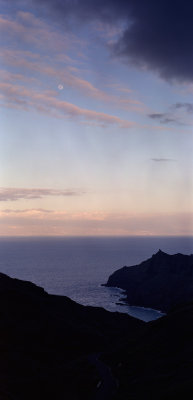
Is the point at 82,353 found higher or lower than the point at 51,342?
lower

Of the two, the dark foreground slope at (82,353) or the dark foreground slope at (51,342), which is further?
the dark foreground slope at (51,342)

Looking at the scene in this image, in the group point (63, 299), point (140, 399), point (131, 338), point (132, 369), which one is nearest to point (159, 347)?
point (132, 369)

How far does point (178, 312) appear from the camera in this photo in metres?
127

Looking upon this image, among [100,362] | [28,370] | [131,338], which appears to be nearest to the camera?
[28,370]

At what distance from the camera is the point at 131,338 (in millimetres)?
133000

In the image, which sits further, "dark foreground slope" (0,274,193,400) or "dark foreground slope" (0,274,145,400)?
"dark foreground slope" (0,274,145,400)

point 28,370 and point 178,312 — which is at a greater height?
point 178,312

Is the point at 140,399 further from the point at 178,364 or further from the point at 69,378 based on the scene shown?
the point at 69,378

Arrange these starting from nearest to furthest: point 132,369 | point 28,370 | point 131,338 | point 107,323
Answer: point 28,370 → point 132,369 → point 131,338 → point 107,323

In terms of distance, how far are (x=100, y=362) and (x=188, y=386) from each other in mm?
44577

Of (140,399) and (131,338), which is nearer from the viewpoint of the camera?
A: (140,399)

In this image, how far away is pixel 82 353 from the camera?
117875mm

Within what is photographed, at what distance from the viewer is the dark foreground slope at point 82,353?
256 ft

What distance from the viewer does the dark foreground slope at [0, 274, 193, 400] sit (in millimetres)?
78062
